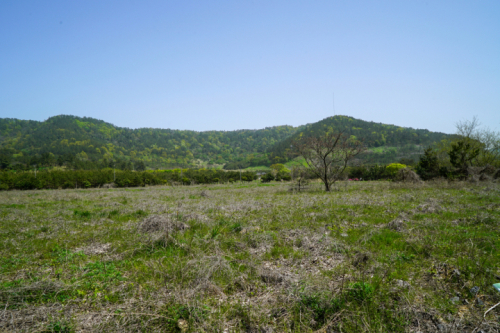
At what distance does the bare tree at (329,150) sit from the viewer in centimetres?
1994

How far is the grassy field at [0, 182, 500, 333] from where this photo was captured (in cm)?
298

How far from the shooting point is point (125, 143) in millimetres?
150250

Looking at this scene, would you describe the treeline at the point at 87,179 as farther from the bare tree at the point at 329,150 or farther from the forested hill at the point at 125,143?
the forested hill at the point at 125,143

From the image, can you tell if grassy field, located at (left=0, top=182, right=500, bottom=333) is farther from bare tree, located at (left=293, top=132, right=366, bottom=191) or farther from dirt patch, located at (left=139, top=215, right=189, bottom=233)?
bare tree, located at (left=293, top=132, right=366, bottom=191)

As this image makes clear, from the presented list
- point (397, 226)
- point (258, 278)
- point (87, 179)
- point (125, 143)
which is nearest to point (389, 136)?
point (87, 179)

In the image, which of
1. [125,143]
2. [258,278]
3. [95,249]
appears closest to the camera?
[258,278]

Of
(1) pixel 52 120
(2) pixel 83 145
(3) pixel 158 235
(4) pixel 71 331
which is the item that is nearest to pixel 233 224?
(3) pixel 158 235

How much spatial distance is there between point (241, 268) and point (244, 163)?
131 m

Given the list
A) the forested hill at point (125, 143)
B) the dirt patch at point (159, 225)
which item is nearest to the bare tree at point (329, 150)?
the dirt patch at point (159, 225)

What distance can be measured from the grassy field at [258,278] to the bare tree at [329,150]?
13310mm

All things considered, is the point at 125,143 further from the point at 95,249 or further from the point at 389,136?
the point at 95,249

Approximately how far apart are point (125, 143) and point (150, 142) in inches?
614

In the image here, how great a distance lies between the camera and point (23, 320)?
9.83 feet

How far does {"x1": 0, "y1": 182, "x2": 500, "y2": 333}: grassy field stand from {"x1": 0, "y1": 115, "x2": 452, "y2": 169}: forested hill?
7482 cm
